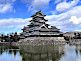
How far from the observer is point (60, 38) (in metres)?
52.5

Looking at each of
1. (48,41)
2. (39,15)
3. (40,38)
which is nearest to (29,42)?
(40,38)

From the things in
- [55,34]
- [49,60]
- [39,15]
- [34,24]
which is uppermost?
[39,15]

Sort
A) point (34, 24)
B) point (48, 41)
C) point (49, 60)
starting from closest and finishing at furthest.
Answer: point (49, 60)
point (48, 41)
point (34, 24)

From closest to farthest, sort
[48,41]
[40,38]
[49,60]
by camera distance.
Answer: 1. [49,60]
2. [48,41]
3. [40,38]

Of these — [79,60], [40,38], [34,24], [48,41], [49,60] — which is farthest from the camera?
[34,24]

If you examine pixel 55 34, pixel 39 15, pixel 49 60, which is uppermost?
pixel 39 15

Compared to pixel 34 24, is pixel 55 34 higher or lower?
lower

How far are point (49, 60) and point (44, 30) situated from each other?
116ft

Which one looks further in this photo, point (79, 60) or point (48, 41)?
point (48, 41)

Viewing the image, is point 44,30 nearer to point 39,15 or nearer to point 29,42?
point 29,42

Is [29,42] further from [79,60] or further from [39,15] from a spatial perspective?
[79,60]

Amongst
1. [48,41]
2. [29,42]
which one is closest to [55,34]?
[48,41]

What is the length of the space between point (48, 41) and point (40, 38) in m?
4.49

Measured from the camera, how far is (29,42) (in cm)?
4934
